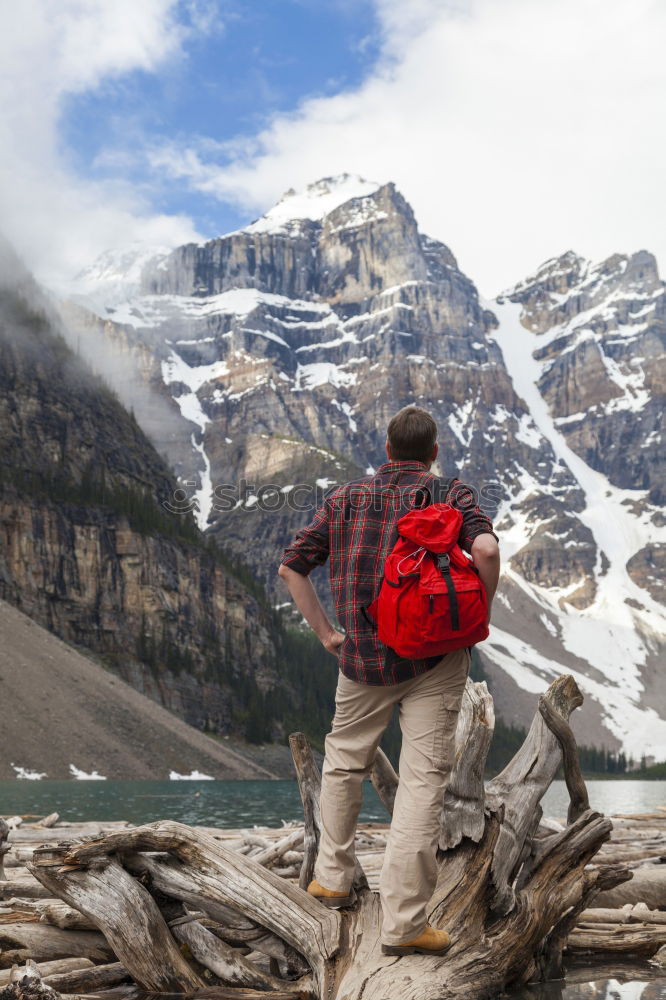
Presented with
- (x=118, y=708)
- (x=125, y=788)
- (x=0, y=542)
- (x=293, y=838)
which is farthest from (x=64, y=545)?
(x=293, y=838)

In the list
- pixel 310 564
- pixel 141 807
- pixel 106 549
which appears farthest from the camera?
pixel 106 549

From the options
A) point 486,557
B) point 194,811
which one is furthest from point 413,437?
point 194,811

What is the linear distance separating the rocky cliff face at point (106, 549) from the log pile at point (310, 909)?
425 feet

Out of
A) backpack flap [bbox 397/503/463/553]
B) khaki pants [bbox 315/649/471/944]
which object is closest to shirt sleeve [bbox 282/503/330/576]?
backpack flap [bbox 397/503/463/553]

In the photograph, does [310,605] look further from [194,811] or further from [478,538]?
[194,811]

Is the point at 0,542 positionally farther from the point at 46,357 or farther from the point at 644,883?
the point at 644,883

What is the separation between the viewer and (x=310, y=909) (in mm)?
6055

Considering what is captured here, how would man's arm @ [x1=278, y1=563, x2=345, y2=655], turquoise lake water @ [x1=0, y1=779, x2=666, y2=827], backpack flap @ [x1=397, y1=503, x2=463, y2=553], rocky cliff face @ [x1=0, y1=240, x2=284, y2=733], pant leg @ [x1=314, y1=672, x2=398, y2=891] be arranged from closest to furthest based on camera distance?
1. backpack flap @ [x1=397, y1=503, x2=463, y2=553]
2. pant leg @ [x1=314, y1=672, x2=398, y2=891]
3. man's arm @ [x1=278, y1=563, x2=345, y2=655]
4. turquoise lake water @ [x1=0, y1=779, x2=666, y2=827]
5. rocky cliff face @ [x1=0, y1=240, x2=284, y2=733]

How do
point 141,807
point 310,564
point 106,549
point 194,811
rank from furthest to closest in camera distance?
point 106,549 < point 141,807 < point 194,811 < point 310,564

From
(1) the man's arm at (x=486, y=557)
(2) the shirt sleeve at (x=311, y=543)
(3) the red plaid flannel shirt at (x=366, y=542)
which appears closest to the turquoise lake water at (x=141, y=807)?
(2) the shirt sleeve at (x=311, y=543)

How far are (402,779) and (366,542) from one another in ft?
5.11

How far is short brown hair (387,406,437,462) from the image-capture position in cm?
668

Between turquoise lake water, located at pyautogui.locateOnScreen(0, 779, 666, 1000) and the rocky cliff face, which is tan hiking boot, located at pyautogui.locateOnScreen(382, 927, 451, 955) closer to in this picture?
turquoise lake water, located at pyautogui.locateOnScreen(0, 779, 666, 1000)

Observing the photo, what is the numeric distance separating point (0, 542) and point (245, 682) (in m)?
45.1
